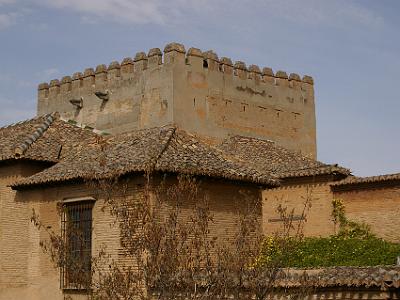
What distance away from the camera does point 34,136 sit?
49.9ft

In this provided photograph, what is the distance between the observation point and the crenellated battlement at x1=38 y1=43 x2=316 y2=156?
23.3 m

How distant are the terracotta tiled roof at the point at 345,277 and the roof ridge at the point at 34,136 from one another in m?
6.76

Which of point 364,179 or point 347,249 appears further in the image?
point 364,179

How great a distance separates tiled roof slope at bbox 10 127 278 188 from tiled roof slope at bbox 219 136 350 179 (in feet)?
16.4

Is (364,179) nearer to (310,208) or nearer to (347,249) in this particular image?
(310,208)

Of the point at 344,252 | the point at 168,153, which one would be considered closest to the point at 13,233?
the point at 168,153

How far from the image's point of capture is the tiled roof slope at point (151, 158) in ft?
39.7

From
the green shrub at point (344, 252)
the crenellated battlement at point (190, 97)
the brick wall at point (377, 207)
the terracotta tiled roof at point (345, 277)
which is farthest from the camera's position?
the crenellated battlement at point (190, 97)

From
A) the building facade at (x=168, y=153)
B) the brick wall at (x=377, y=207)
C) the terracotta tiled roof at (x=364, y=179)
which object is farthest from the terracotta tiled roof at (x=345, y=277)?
the brick wall at (x=377, y=207)

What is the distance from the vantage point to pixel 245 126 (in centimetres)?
2536

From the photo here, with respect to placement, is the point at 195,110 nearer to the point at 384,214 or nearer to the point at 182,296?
the point at 384,214

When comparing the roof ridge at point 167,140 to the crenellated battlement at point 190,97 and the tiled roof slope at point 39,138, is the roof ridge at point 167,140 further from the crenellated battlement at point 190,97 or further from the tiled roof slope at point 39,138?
the crenellated battlement at point 190,97

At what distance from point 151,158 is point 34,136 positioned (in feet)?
14.6

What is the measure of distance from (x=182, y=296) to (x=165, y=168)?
4.09 metres
